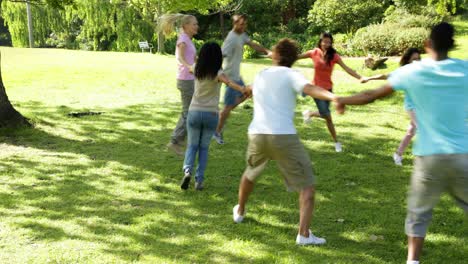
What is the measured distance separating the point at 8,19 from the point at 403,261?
142 feet

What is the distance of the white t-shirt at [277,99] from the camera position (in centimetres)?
451

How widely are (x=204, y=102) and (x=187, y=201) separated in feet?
3.77

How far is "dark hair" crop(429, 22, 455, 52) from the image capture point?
12.4 ft

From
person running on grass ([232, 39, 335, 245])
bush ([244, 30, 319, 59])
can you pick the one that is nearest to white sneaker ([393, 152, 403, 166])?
person running on grass ([232, 39, 335, 245])

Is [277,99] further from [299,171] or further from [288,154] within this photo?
[299,171]

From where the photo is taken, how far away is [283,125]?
4.57 m

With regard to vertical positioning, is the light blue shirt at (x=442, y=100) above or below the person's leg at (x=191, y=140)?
above

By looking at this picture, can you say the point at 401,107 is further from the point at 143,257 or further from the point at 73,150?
the point at 143,257

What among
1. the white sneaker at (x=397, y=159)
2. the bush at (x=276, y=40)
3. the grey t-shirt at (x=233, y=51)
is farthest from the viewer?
the bush at (x=276, y=40)

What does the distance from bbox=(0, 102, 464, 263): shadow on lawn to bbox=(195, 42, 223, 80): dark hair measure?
142 centimetres

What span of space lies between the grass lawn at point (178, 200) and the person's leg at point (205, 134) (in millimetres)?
287

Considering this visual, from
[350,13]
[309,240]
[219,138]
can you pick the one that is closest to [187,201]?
[309,240]

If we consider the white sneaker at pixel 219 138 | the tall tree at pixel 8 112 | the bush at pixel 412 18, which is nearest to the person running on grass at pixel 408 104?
the white sneaker at pixel 219 138

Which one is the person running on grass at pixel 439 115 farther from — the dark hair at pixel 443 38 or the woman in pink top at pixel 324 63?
the woman in pink top at pixel 324 63
